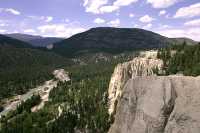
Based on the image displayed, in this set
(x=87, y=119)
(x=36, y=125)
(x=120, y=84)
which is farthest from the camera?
(x=36, y=125)

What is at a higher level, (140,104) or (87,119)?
(140,104)

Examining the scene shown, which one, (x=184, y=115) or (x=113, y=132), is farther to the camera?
(x=113, y=132)

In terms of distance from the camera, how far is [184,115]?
3806 centimetres

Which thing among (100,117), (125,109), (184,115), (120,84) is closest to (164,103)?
(184,115)

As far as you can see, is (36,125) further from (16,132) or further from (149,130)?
(149,130)

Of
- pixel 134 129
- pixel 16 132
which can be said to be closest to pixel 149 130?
pixel 134 129

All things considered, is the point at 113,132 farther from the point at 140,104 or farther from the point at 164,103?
the point at 164,103

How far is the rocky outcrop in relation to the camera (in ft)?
125

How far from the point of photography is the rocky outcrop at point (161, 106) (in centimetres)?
3816

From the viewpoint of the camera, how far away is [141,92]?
4509 centimetres

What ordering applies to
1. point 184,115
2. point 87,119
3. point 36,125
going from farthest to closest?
point 36,125
point 87,119
point 184,115

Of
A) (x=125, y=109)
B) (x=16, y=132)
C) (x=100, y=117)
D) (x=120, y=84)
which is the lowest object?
(x=16, y=132)

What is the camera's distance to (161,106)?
41.1m

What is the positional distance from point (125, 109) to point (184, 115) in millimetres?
10494
